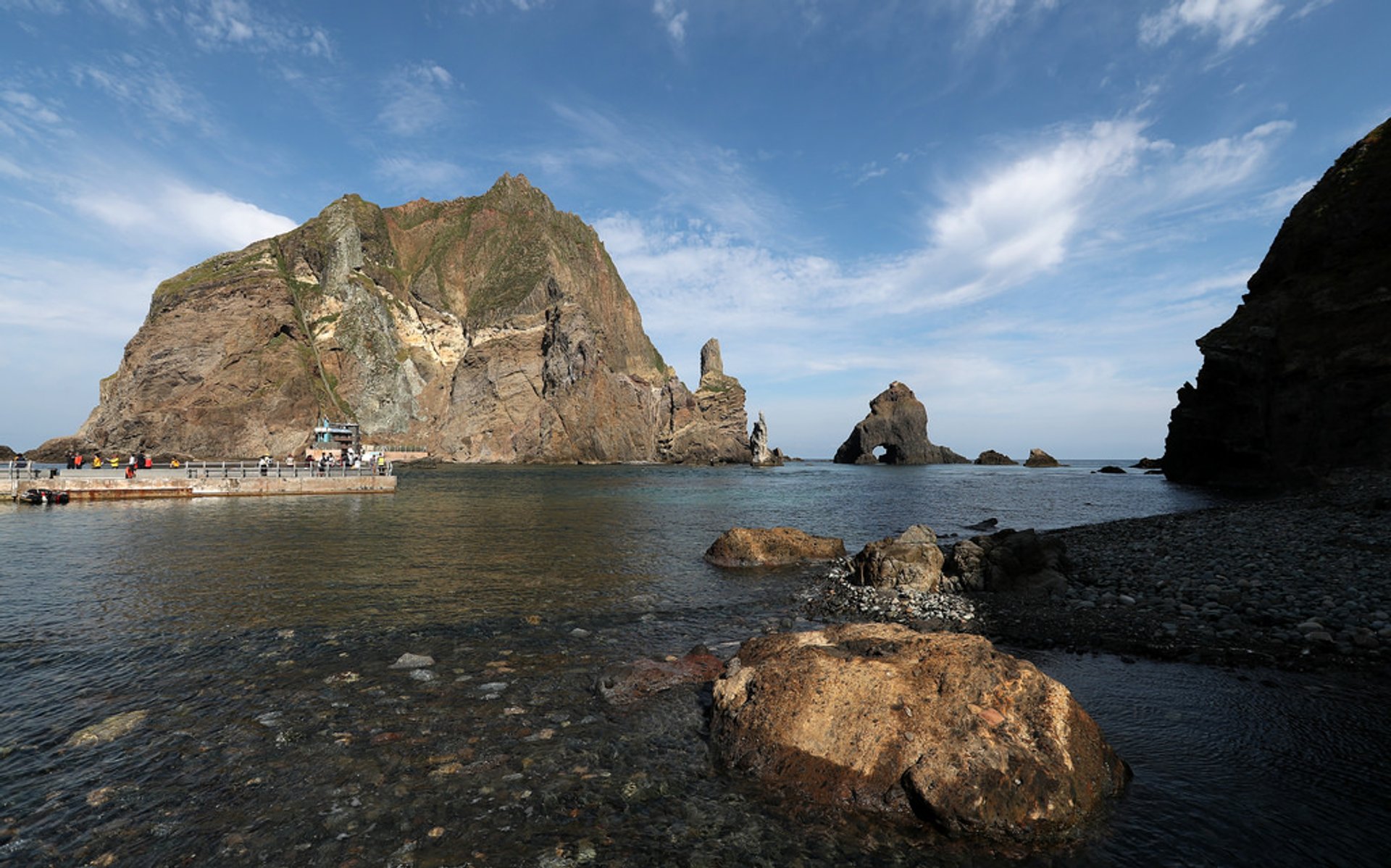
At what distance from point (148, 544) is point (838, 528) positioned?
3150 centimetres

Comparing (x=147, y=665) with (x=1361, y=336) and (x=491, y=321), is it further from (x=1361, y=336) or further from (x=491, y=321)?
(x=491, y=321)

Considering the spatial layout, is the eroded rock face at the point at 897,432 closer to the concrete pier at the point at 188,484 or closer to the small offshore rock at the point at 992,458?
the small offshore rock at the point at 992,458

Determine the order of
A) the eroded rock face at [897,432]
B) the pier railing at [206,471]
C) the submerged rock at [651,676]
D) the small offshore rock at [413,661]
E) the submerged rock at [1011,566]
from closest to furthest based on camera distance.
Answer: the submerged rock at [651,676], the small offshore rock at [413,661], the submerged rock at [1011,566], the pier railing at [206,471], the eroded rock face at [897,432]

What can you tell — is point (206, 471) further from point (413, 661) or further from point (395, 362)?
point (395, 362)

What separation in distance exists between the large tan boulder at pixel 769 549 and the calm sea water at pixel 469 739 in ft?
10.8

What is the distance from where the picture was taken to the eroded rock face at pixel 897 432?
17062 cm

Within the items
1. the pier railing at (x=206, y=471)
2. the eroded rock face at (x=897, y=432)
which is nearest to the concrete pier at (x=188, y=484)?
the pier railing at (x=206, y=471)

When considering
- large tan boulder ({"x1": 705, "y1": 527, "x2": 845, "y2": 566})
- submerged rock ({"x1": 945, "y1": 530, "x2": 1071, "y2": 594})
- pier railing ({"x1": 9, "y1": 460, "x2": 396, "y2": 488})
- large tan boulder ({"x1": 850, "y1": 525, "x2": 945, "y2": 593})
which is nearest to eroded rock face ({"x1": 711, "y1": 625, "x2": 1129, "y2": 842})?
large tan boulder ({"x1": 850, "y1": 525, "x2": 945, "y2": 593})

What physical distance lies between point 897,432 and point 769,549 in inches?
6357

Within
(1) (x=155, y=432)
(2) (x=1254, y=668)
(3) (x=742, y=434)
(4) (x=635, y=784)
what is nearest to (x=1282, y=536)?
(2) (x=1254, y=668)

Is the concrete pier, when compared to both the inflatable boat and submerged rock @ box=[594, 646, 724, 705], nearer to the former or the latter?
the inflatable boat

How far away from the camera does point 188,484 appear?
1592 inches

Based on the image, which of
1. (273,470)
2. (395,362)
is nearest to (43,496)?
(273,470)

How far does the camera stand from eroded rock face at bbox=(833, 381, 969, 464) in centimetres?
17062
